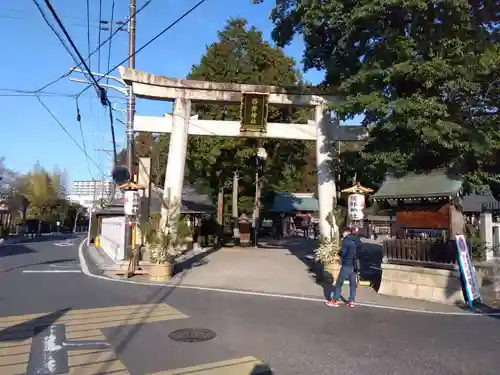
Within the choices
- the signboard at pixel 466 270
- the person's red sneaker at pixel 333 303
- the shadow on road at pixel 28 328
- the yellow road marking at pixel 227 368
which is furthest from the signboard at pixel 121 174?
the yellow road marking at pixel 227 368

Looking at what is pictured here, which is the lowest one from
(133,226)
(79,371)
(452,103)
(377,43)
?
(79,371)

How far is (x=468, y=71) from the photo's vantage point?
1108cm

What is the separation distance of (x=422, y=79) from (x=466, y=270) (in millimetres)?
4673

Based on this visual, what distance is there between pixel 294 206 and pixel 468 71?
3044cm

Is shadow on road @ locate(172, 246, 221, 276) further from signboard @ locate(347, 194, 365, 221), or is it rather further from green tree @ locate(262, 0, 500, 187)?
green tree @ locate(262, 0, 500, 187)

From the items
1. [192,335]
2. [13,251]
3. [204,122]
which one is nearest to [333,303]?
[192,335]

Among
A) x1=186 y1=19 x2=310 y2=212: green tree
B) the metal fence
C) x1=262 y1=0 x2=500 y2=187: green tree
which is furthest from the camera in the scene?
x1=186 y1=19 x2=310 y2=212: green tree

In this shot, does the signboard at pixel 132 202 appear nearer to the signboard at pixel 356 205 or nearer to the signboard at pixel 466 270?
the signboard at pixel 356 205

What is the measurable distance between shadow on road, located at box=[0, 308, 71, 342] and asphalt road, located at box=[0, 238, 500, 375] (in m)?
0.02

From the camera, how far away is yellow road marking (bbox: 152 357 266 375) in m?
5.54

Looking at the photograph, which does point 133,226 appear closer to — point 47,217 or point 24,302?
point 24,302

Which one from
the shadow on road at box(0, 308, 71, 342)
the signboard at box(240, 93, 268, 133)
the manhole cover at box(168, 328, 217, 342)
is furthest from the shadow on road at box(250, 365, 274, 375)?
the signboard at box(240, 93, 268, 133)

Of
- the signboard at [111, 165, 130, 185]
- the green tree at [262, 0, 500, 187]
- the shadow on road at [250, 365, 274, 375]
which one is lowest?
the shadow on road at [250, 365, 274, 375]

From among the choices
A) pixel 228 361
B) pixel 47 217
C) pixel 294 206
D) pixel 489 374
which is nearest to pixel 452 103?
→ pixel 489 374
